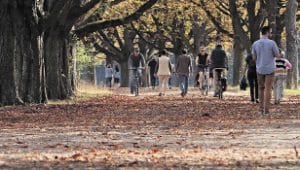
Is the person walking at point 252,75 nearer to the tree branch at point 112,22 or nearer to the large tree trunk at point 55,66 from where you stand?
the tree branch at point 112,22

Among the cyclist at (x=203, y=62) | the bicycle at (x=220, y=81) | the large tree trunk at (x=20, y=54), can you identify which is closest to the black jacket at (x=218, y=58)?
the bicycle at (x=220, y=81)

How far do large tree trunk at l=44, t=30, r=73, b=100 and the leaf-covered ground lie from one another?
517 centimetres

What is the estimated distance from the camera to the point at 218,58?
84.8 feet

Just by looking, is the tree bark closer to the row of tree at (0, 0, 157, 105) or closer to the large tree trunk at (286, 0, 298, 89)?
the large tree trunk at (286, 0, 298, 89)

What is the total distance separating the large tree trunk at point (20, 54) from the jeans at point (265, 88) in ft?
22.9

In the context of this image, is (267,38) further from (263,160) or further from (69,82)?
(69,82)

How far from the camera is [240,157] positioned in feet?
31.3

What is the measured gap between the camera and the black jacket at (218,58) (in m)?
25.7

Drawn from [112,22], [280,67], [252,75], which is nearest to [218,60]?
[252,75]

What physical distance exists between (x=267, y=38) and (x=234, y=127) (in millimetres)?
3765

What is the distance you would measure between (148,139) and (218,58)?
14.0m

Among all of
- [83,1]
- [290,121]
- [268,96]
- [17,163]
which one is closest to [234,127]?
[290,121]

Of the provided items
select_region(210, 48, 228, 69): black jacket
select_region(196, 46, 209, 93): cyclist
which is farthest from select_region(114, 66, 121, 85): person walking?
select_region(210, 48, 228, 69): black jacket

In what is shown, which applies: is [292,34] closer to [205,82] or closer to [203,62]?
[205,82]
